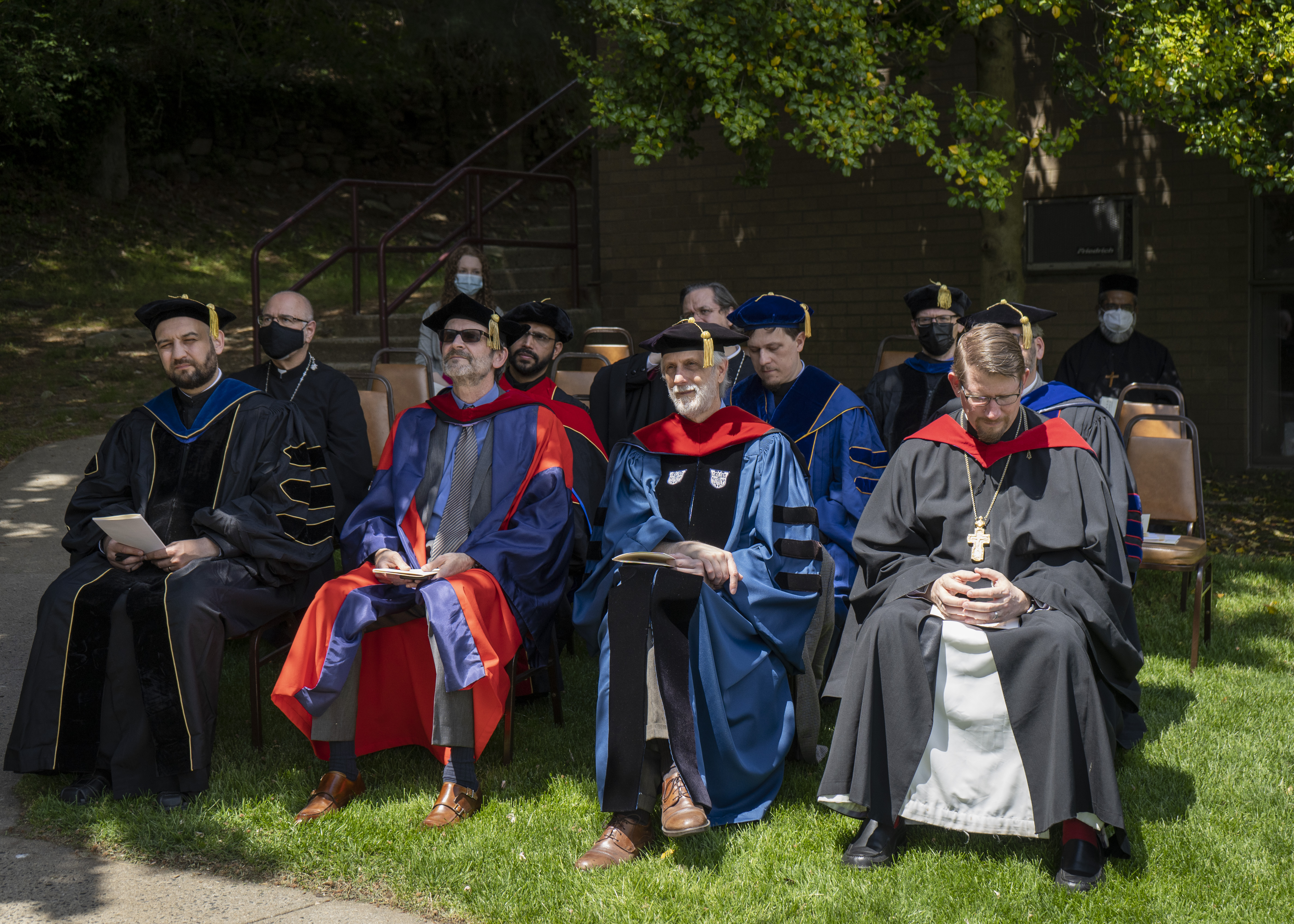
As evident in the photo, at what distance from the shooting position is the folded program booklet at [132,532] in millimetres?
4191

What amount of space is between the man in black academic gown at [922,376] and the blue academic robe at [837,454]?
97cm

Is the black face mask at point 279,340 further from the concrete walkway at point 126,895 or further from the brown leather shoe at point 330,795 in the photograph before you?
the brown leather shoe at point 330,795

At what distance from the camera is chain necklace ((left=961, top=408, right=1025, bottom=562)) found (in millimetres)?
3766

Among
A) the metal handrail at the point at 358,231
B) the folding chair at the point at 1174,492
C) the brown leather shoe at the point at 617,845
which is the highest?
the metal handrail at the point at 358,231

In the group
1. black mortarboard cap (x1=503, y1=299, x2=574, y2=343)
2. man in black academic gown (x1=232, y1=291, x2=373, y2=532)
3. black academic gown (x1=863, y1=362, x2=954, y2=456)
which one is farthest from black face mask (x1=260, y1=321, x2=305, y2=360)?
black academic gown (x1=863, y1=362, x2=954, y2=456)

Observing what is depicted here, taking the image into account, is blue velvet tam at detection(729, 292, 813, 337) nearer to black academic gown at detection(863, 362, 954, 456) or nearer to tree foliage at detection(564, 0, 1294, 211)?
black academic gown at detection(863, 362, 954, 456)

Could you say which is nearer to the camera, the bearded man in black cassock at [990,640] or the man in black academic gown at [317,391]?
the bearded man in black cassock at [990,640]

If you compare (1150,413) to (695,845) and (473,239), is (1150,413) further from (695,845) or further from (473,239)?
(473,239)

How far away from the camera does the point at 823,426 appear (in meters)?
4.88

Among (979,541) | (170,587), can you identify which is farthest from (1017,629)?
(170,587)

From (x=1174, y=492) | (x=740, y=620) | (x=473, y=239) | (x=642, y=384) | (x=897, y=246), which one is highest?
(x=473, y=239)

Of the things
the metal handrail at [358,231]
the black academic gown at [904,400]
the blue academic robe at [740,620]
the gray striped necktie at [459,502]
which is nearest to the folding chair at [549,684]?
the blue academic robe at [740,620]

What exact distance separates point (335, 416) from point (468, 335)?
144 centimetres

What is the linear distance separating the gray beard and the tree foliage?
1.05 m
